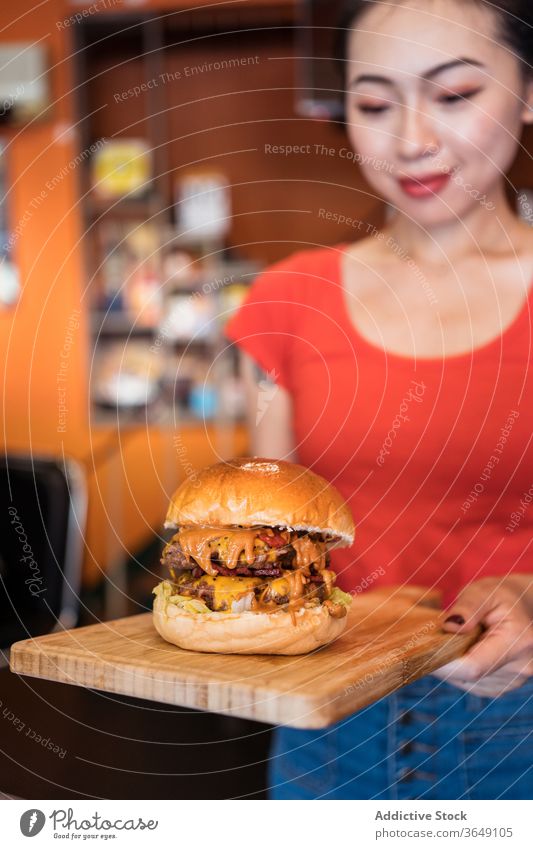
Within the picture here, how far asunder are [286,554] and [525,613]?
33 centimetres

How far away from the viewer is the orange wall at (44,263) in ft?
14.4

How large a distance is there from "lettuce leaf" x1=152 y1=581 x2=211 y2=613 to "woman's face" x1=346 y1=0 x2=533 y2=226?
585 millimetres

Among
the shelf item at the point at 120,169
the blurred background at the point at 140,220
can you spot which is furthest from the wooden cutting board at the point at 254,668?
the shelf item at the point at 120,169

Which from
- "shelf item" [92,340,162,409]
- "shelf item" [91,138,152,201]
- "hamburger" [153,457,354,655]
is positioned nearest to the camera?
"hamburger" [153,457,354,655]

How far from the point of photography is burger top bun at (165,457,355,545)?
100cm

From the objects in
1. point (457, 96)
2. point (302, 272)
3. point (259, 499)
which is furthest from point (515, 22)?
point (259, 499)

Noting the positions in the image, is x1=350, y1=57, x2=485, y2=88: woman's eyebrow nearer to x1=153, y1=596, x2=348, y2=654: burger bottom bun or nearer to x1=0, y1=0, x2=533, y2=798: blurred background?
x1=153, y1=596, x2=348, y2=654: burger bottom bun

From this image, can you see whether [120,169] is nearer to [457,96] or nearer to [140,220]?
[140,220]

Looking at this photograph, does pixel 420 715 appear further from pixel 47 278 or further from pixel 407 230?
pixel 47 278

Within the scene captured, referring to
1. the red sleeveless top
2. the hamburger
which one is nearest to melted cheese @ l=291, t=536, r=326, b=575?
the hamburger

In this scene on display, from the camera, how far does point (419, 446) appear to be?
3.98 ft

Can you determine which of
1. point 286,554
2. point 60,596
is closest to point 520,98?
point 286,554

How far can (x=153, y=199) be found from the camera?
4.41m

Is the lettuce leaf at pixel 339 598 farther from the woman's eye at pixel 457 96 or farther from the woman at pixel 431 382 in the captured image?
the woman's eye at pixel 457 96
